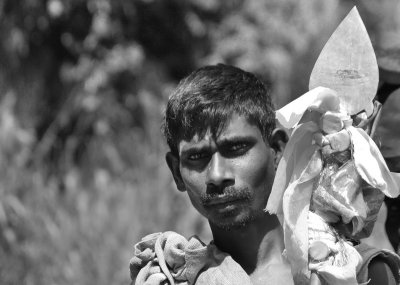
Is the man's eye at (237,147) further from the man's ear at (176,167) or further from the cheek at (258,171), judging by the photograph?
the man's ear at (176,167)

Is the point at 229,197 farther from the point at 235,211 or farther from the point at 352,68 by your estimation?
the point at 352,68

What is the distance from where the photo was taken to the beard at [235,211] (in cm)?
247

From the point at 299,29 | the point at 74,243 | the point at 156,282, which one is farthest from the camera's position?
the point at 299,29

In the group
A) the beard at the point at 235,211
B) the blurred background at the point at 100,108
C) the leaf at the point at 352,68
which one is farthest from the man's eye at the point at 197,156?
the blurred background at the point at 100,108

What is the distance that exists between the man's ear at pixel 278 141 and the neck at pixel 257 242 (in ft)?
0.58

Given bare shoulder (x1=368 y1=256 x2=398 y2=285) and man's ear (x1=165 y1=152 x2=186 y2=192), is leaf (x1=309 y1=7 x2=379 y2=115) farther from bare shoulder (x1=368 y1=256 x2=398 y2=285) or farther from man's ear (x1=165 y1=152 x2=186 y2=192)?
man's ear (x1=165 y1=152 x2=186 y2=192)

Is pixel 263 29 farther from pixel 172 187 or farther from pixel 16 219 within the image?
pixel 16 219

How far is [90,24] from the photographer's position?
706 centimetres

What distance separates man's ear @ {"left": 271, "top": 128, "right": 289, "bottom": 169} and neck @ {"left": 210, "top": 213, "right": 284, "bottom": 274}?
18 cm

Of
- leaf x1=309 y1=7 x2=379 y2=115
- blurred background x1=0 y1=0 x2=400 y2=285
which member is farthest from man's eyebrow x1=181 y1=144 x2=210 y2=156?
blurred background x1=0 y1=0 x2=400 y2=285

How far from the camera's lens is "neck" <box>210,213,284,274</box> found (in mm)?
2611

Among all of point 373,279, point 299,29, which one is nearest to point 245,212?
point 373,279

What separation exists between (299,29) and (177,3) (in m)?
1.18

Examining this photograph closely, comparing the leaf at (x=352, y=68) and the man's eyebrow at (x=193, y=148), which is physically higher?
the leaf at (x=352, y=68)
